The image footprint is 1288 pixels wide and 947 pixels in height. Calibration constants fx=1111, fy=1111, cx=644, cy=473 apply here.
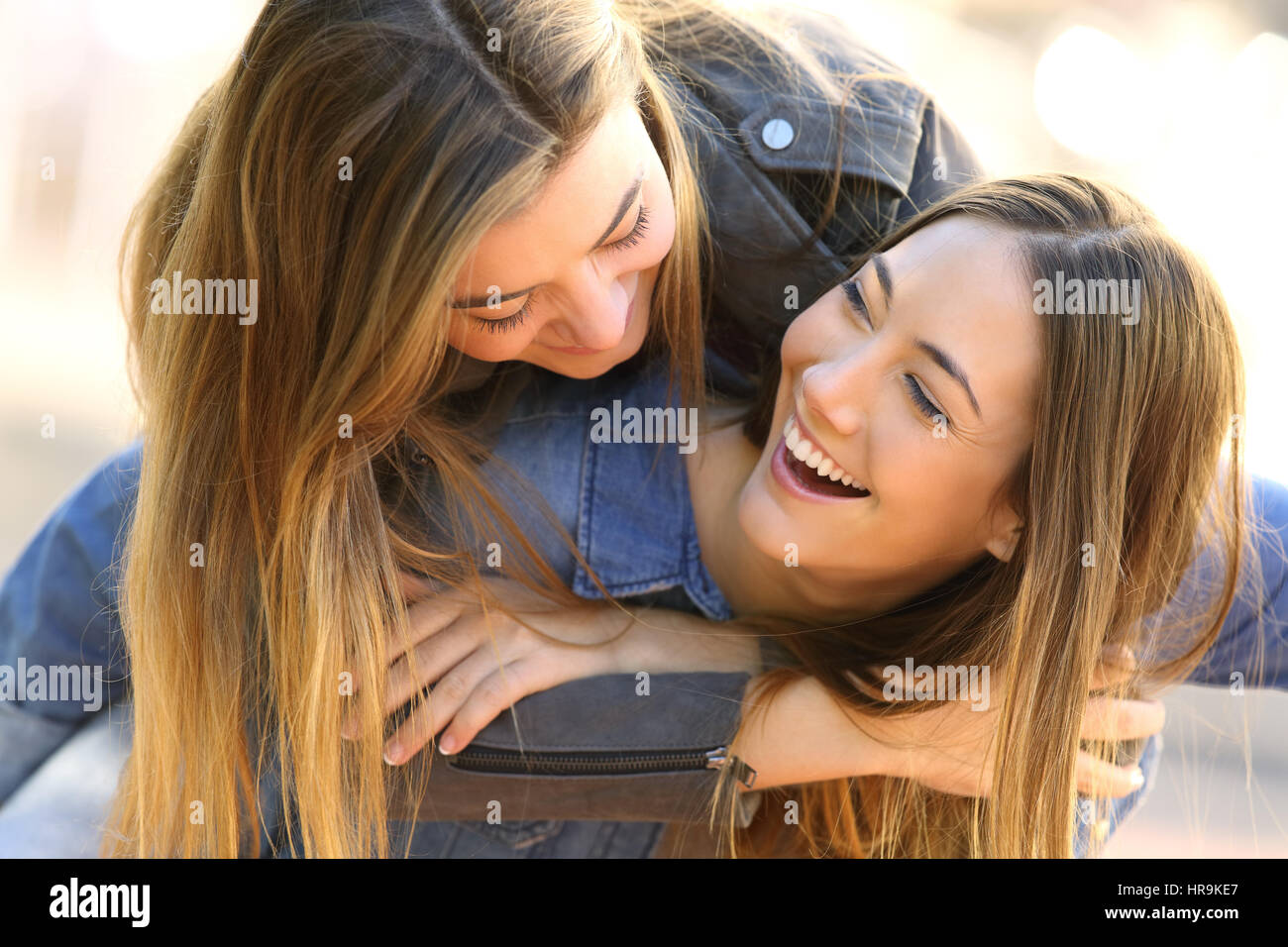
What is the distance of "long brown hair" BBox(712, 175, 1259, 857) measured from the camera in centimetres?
154

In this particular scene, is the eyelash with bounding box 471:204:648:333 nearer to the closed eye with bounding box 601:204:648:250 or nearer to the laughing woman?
the closed eye with bounding box 601:204:648:250

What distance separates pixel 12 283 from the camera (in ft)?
13.9

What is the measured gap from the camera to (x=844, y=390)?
155cm

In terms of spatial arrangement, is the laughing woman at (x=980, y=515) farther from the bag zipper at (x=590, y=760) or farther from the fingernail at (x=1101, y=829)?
the fingernail at (x=1101, y=829)

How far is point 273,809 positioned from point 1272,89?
5447 mm

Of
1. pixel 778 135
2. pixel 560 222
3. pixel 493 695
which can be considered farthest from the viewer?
pixel 778 135

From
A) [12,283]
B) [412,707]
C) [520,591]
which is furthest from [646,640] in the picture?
[12,283]

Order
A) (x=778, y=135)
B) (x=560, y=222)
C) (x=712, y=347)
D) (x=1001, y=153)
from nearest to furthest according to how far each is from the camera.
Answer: (x=560, y=222) < (x=778, y=135) < (x=712, y=347) < (x=1001, y=153)

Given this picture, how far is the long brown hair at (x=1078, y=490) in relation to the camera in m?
1.54

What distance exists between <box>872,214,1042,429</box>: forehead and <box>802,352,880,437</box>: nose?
0.29ft

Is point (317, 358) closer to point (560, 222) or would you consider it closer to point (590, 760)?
point (560, 222)

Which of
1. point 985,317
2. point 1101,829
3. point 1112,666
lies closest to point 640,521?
point 985,317

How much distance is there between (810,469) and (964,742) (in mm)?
477
